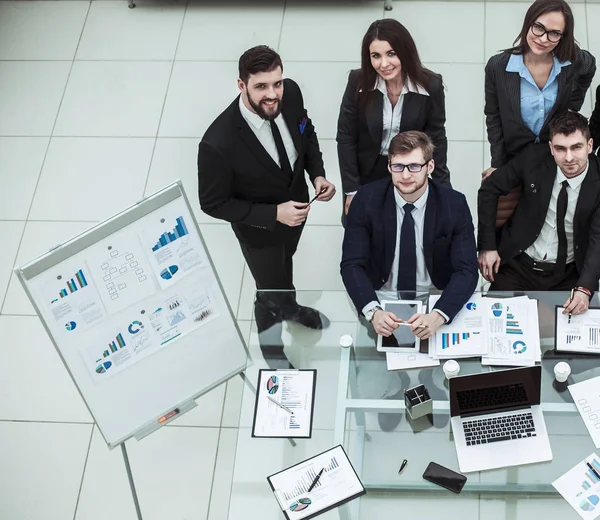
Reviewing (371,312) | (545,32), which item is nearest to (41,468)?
(371,312)

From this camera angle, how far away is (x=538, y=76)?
3.48 metres

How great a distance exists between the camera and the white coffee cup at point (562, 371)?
2.96 m

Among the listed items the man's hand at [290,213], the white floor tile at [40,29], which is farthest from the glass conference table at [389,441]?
the white floor tile at [40,29]

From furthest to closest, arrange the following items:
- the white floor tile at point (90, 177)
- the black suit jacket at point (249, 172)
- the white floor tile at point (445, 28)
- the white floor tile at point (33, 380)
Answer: the white floor tile at point (445, 28), the white floor tile at point (90, 177), the white floor tile at point (33, 380), the black suit jacket at point (249, 172)

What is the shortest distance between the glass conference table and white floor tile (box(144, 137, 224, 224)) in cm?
193

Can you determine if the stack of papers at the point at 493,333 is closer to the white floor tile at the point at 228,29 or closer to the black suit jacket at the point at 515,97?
the black suit jacket at the point at 515,97

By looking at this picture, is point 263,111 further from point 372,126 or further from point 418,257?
point 418,257

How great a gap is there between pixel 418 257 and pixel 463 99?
84.8 inches

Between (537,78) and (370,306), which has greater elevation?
(537,78)

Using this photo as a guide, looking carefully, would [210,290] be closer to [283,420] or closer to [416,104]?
[283,420]

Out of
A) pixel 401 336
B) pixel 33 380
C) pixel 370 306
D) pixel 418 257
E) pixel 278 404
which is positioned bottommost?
pixel 33 380

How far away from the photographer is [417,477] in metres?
2.85

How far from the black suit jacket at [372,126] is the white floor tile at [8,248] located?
2148 millimetres

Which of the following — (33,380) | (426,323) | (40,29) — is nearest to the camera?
(426,323)
